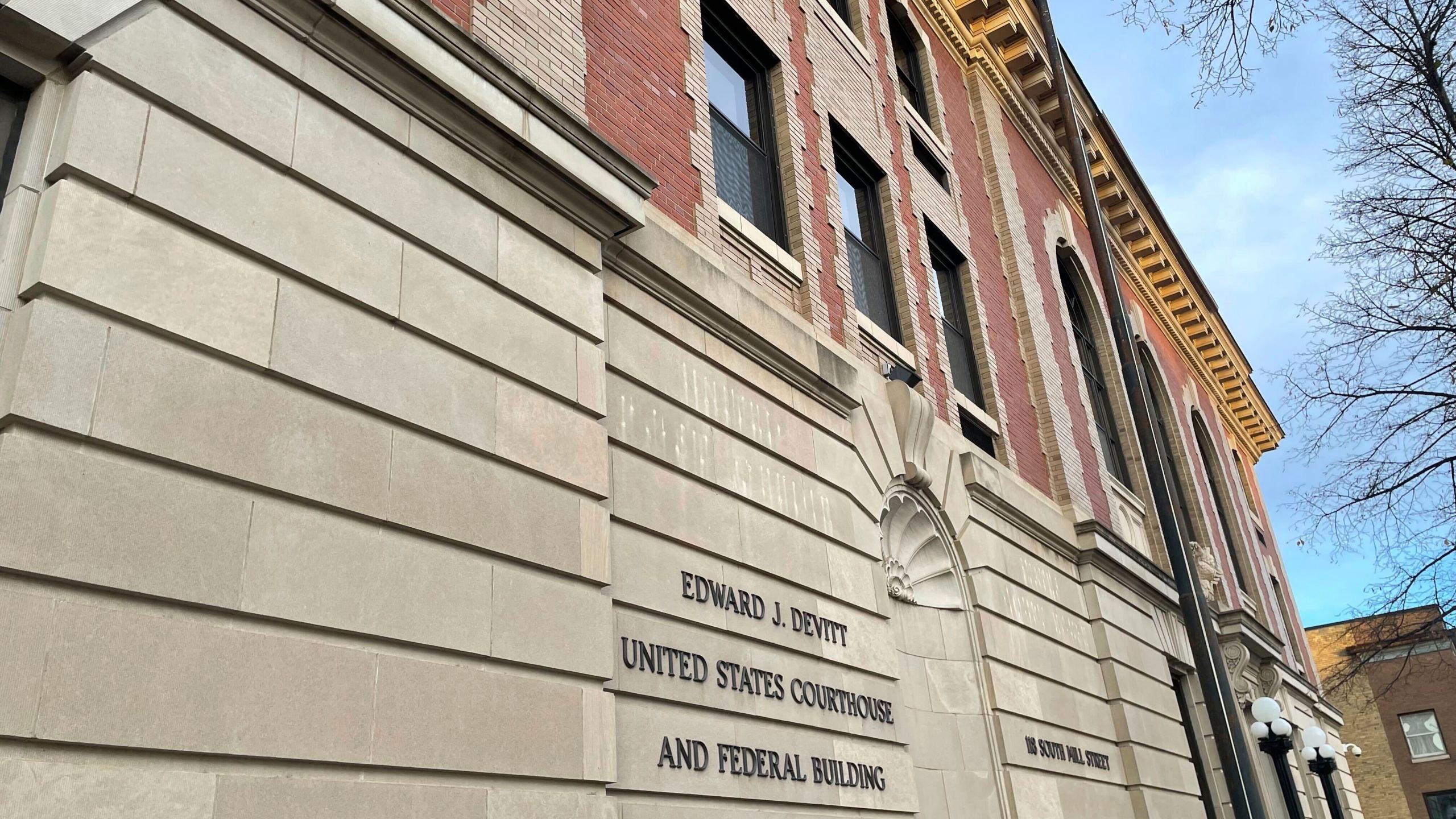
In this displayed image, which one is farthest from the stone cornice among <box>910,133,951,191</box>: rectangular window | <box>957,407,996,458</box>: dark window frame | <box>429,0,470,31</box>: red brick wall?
<box>429,0,470,31</box>: red brick wall

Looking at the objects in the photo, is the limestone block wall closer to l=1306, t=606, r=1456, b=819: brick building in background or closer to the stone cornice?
the stone cornice

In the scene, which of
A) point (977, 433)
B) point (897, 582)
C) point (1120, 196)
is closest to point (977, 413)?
point (977, 433)

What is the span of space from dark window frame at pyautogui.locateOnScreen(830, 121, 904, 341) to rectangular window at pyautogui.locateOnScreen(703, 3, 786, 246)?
1.25m

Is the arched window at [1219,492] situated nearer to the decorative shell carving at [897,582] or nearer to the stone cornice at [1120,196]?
the stone cornice at [1120,196]

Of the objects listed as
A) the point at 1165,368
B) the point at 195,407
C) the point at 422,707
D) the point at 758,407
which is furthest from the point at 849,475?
the point at 1165,368

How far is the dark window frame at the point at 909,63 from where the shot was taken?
17266 mm

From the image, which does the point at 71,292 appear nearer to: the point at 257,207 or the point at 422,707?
the point at 257,207

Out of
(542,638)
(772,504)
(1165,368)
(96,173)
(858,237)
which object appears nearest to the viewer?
(96,173)

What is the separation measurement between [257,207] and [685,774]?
419cm

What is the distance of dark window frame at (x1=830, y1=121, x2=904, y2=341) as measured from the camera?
12.8 metres

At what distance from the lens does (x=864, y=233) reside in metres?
13.7

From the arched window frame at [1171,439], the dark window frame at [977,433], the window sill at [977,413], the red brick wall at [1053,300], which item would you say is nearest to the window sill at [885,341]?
the window sill at [977,413]

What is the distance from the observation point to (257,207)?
4.75 m

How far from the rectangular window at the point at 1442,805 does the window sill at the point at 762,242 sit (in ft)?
156
